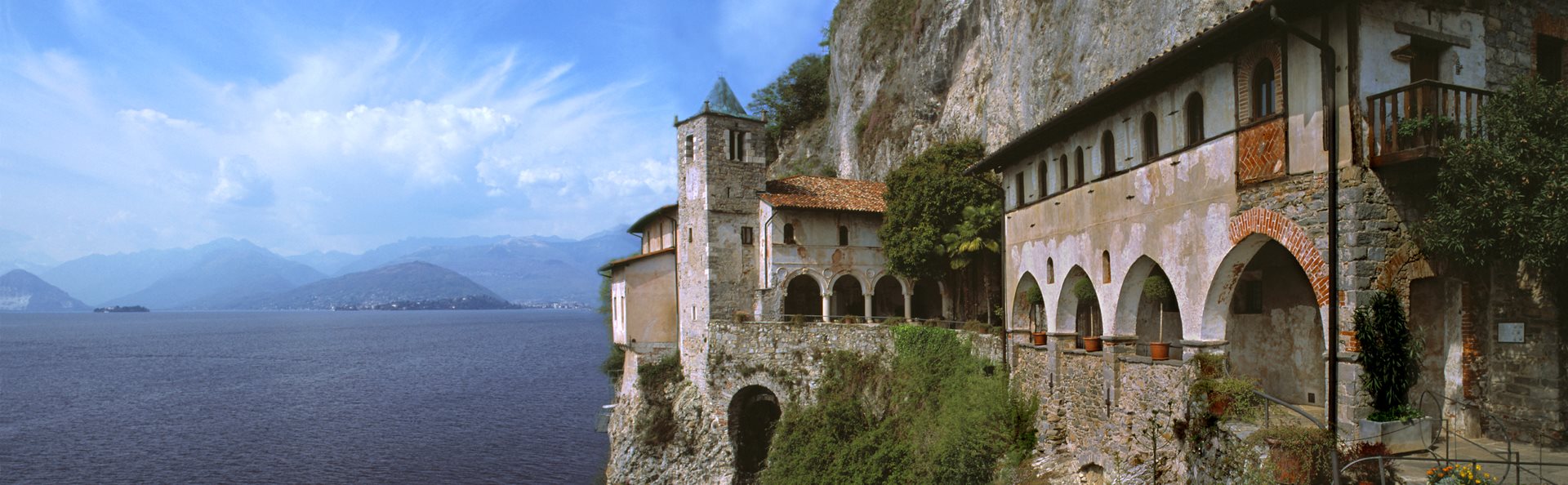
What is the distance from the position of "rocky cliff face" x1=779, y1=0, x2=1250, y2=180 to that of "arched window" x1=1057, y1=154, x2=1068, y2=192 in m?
5.78

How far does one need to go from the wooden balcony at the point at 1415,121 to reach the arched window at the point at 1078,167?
8.05m

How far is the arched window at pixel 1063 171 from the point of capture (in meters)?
21.0

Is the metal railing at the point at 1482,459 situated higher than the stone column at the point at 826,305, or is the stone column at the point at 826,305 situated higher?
the stone column at the point at 826,305

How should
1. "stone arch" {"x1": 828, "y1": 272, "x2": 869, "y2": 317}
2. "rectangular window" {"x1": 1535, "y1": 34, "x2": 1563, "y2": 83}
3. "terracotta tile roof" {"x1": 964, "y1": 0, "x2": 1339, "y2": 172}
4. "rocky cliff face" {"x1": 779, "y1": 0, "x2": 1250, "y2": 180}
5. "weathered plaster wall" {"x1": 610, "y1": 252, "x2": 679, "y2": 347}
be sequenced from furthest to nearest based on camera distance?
1. "stone arch" {"x1": 828, "y1": 272, "x2": 869, "y2": 317}
2. "weathered plaster wall" {"x1": 610, "y1": 252, "x2": 679, "y2": 347}
3. "rocky cliff face" {"x1": 779, "y1": 0, "x2": 1250, "y2": 180}
4. "rectangular window" {"x1": 1535, "y1": 34, "x2": 1563, "y2": 83}
5. "terracotta tile roof" {"x1": 964, "y1": 0, "x2": 1339, "y2": 172}

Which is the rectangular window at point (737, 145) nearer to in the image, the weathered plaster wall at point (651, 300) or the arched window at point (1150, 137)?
the weathered plaster wall at point (651, 300)

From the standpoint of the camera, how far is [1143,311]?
21.7 m

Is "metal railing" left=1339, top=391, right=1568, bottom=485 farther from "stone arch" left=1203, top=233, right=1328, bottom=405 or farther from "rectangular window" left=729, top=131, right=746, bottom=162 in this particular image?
"rectangular window" left=729, top=131, right=746, bottom=162

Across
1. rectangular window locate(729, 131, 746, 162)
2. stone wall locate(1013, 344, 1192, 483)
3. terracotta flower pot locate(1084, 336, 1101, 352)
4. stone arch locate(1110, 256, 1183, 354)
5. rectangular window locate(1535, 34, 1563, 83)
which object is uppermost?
rectangular window locate(729, 131, 746, 162)

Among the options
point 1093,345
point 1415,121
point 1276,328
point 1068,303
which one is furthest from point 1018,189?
point 1415,121

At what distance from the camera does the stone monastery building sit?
1212 centimetres

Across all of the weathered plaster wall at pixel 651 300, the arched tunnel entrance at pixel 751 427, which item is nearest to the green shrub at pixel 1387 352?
the arched tunnel entrance at pixel 751 427

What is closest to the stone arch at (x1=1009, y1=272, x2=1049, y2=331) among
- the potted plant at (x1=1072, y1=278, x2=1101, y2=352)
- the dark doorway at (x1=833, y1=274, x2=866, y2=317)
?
the potted plant at (x1=1072, y1=278, x2=1101, y2=352)

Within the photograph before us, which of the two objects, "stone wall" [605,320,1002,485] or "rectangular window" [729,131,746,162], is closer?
"stone wall" [605,320,1002,485]

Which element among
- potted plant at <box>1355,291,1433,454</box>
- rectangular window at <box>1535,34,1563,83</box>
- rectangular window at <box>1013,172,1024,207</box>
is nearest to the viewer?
potted plant at <box>1355,291,1433,454</box>
